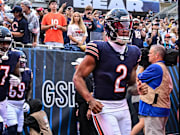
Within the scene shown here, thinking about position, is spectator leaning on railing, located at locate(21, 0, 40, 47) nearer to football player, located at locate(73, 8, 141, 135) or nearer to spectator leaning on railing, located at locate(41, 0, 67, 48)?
spectator leaning on railing, located at locate(41, 0, 67, 48)

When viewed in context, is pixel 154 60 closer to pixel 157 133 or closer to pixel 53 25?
pixel 157 133

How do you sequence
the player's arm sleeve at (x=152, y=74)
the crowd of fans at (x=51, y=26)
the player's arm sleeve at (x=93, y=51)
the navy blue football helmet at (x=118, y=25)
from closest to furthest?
1. the player's arm sleeve at (x=93, y=51)
2. the navy blue football helmet at (x=118, y=25)
3. the player's arm sleeve at (x=152, y=74)
4. the crowd of fans at (x=51, y=26)

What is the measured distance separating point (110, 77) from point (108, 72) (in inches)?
2.2

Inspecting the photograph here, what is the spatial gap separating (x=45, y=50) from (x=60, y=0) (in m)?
12.0

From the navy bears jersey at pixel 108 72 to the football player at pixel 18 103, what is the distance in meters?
3.22

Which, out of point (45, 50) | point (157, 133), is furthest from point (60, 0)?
point (157, 133)

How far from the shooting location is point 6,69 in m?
5.42

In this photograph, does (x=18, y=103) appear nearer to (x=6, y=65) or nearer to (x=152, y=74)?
(x=6, y=65)

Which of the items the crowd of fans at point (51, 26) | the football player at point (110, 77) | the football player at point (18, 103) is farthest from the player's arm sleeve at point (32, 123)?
the football player at point (110, 77)

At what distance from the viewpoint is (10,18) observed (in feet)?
30.0

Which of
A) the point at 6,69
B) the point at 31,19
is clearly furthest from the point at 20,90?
the point at 31,19

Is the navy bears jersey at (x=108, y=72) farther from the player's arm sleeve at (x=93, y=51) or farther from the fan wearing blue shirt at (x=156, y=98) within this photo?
the fan wearing blue shirt at (x=156, y=98)

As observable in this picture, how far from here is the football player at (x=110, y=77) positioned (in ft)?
12.6

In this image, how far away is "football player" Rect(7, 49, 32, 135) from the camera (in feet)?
22.3
